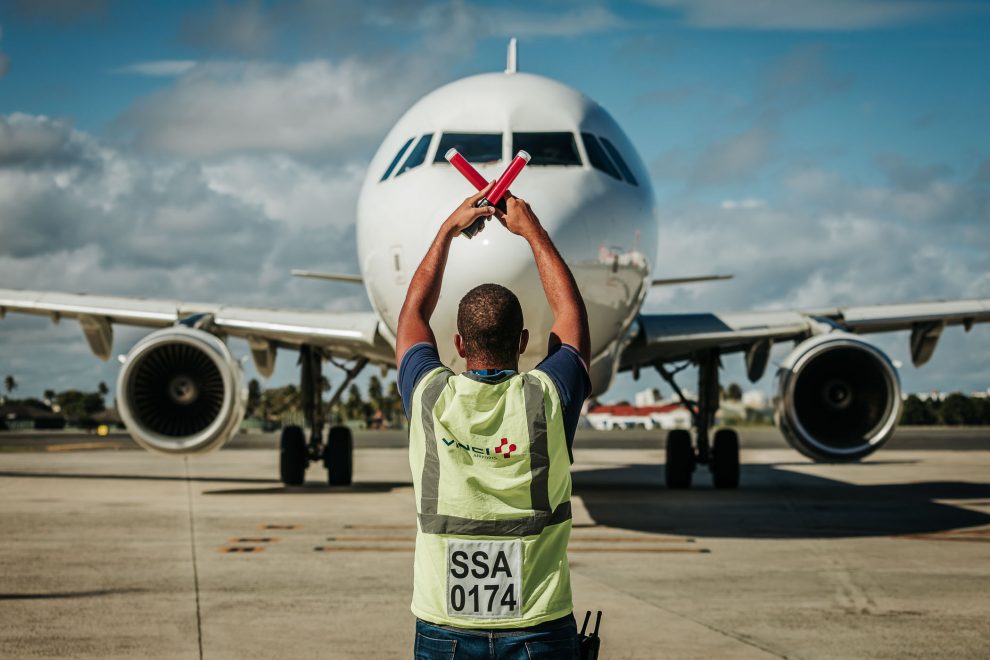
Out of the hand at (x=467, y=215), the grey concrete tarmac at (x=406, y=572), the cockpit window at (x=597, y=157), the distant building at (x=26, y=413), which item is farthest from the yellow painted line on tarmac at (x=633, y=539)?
the distant building at (x=26, y=413)

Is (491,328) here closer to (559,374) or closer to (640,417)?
(559,374)

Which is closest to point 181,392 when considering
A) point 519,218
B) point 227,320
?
point 227,320

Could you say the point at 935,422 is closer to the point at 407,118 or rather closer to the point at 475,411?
the point at 407,118

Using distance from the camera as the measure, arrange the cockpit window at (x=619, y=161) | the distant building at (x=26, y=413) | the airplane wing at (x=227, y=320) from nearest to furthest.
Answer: the cockpit window at (x=619, y=161) < the airplane wing at (x=227, y=320) < the distant building at (x=26, y=413)

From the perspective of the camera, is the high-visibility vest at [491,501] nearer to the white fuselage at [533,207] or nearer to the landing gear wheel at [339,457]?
the white fuselage at [533,207]

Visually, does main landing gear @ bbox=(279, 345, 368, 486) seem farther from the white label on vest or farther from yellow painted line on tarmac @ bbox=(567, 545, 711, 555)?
the white label on vest

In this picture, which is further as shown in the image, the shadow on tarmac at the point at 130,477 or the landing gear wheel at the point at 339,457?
the shadow on tarmac at the point at 130,477

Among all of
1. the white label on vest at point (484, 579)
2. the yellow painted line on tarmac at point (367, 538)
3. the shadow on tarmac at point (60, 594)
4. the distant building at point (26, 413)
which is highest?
the white label on vest at point (484, 579)

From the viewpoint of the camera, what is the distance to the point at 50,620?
530 cm

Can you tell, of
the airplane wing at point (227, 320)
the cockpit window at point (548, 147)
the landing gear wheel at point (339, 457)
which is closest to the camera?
the cockpit window at point (548, 147)

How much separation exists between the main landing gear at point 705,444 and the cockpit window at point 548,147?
5980 millimetres

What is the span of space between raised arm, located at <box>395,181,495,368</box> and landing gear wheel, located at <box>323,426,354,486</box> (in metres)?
11.4

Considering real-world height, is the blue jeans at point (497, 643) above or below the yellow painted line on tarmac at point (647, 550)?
above

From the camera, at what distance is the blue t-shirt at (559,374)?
2.55m
